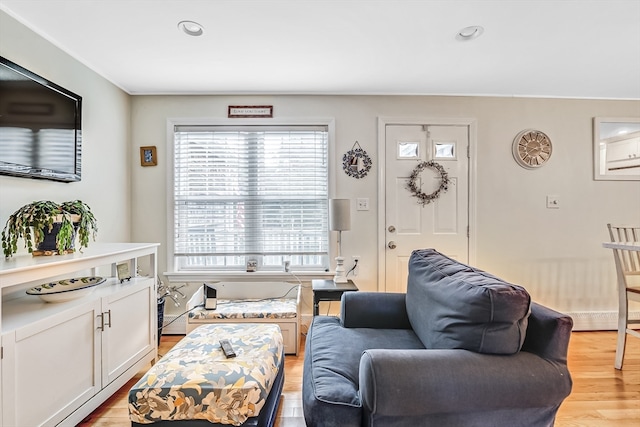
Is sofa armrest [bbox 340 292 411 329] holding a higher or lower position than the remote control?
higher

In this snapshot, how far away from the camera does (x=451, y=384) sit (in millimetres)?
1044

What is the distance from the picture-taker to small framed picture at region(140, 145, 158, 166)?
2.96m

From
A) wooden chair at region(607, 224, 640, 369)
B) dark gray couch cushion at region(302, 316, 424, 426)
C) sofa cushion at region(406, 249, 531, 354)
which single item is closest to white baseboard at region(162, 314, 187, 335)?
dark gray couch cushion at region(302, 316, 424, 426)

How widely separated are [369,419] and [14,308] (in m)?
1.74

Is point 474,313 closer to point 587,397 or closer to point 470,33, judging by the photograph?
point 587,397

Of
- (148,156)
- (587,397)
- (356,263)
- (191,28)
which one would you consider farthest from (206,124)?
(587,397)

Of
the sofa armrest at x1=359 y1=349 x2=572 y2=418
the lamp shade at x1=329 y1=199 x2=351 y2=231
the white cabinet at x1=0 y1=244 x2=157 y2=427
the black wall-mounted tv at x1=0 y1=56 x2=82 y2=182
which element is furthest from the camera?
the lamp shade at x1=329 y1=199 x2=351 y2=231

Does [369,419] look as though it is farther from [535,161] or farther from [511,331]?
[535,161]

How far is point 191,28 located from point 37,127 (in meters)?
1.08

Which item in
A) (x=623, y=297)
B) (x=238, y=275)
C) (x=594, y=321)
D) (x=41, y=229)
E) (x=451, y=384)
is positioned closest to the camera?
(x=451, y=384)

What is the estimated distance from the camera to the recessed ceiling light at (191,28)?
189 centimetres

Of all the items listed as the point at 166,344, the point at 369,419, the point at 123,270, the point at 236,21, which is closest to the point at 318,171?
the point at 236,21

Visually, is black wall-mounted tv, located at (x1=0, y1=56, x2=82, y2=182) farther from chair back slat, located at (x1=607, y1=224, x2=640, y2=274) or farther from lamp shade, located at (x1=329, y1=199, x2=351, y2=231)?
chair back slat, located at (x1=607, y1=224, x2=640, y2=274)

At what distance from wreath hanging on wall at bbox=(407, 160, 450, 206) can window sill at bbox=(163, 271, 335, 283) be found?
1095 mm
